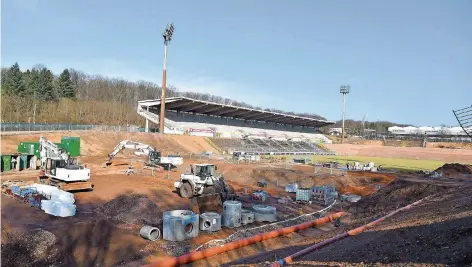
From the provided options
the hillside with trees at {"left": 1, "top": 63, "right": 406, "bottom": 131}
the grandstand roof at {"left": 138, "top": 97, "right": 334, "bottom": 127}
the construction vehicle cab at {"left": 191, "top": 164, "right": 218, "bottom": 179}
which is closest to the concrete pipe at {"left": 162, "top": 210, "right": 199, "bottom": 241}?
the construction vehicle cab at {"left": 191, "top": 164, "right": 218, "bottom": 179}

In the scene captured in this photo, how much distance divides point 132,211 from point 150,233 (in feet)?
11.9

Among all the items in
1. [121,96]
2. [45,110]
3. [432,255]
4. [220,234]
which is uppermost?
[121,96]

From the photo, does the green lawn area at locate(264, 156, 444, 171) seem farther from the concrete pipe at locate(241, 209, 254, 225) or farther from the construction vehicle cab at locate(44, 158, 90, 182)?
the construction vehicle cab at locate(44, 158, 90, 182)

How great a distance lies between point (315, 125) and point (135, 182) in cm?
9577

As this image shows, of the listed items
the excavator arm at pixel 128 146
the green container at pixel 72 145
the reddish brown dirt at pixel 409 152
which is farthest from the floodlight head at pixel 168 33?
the reddish brown dirt at pixel 409 152

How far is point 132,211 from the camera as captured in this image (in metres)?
18.9

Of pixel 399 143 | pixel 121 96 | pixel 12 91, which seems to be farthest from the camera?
pixel 121 96

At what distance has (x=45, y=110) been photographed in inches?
3393

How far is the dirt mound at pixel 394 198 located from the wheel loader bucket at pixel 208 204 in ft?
26.8

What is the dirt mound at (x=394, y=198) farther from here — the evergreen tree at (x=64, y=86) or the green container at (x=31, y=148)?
the evergreen tree at (x=64, y=86)

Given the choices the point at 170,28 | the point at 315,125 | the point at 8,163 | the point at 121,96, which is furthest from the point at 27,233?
the point at 121,96

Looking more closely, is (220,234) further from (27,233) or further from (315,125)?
(315,125)

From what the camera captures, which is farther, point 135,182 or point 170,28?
point 170,28

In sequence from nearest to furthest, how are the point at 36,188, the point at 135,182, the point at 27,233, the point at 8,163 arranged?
the point at 27,233 → the point at 36,188 → the point at 135,182 → the point at 8,163
